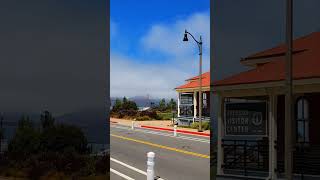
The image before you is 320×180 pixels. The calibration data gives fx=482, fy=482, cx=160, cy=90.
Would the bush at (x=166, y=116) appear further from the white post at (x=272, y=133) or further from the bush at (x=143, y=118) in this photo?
the white post at (x=272, y=133)

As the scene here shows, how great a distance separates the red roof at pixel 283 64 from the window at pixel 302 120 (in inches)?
52.5

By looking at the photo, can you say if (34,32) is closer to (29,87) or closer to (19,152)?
(29,87)

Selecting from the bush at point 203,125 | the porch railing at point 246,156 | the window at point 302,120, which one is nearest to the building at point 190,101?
the bush at point 203,125

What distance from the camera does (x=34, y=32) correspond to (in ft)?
33.3

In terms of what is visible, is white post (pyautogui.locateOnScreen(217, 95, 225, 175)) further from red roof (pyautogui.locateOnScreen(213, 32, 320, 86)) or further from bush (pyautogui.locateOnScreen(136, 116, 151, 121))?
bush (pyautogui.locateOnScreen(136, 116, 151, 121))

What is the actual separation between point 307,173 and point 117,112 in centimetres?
2320

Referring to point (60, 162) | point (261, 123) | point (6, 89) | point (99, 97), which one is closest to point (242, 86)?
point (261, 123)

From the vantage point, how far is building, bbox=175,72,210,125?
3005cm

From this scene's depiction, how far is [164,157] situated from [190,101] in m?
19.3

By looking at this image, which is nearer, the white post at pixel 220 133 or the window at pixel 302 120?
the window at pixel 302 120

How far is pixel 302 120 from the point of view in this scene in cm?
1276

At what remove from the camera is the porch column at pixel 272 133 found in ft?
38.8

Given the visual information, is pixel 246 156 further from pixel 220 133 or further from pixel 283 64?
pixel 283 64

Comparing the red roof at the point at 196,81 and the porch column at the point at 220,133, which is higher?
the red roof at the point at 196,81
